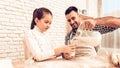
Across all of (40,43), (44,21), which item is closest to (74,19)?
(44,21)

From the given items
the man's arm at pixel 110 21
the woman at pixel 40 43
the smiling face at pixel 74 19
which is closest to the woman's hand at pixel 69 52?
the woman at pixel 40 43

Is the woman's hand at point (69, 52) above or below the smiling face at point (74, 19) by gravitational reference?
below

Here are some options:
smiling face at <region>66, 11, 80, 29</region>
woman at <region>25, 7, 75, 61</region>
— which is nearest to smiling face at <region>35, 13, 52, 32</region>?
woman at <region>25, 7, 75, 61</region>

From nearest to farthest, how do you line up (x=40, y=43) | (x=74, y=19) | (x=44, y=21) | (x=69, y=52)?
(x=69, y=52), (x=40, y=43), (x=44, y=21), (x=74, y=19)

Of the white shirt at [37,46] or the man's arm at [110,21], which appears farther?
the man's arm at [110,21]

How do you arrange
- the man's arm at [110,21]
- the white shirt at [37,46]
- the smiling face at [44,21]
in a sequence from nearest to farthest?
the white shirt at [37,46] → the man's arm at [110,21] → the smiling face at [44,21]

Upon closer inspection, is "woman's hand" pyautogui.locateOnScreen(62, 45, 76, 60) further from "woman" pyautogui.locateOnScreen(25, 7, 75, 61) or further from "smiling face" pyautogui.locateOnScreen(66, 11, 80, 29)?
"smiling face" pyautogui.locateOnScreen(66, 11, 80, 29)

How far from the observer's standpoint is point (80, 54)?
4.28 feet

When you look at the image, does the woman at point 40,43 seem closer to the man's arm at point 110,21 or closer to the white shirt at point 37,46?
the white shirt at point 37,46

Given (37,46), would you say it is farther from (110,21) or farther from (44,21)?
(110,21)

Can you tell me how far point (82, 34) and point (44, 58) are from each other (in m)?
0.28

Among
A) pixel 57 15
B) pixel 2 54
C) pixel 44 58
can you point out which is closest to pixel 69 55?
pixel 44 58

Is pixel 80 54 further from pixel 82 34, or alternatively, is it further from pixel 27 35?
pixel 27 35

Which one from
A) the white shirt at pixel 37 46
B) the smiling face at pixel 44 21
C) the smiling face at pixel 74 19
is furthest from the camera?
the smiling face at pixel 74 19
